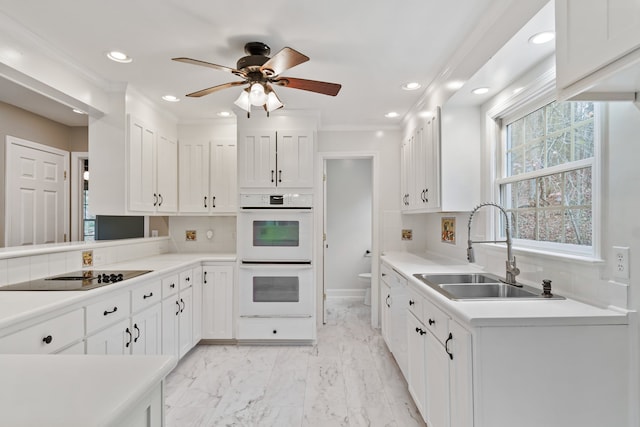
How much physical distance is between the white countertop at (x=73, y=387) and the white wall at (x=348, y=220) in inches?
182

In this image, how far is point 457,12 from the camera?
1.87 metres

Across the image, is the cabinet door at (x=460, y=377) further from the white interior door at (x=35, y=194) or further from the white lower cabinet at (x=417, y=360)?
the white interior door at (x=35, y=194)

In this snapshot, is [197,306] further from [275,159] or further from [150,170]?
[275,159]

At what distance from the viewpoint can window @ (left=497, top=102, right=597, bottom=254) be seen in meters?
1.73

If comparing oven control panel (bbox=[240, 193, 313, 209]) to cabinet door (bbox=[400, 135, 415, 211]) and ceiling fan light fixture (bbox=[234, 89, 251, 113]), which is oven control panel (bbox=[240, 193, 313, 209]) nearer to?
cabinet door (bbox=[400, 135, 415, 211])

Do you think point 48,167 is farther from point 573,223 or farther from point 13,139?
point 573,223

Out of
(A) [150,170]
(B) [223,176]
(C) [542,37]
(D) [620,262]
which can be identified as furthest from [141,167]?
(D) [620,262]

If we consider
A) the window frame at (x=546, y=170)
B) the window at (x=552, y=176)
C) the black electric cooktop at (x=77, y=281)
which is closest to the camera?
the window frame at (x=546, y=170)

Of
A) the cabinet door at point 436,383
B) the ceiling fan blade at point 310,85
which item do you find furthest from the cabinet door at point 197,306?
the cabinet door at point 436,383

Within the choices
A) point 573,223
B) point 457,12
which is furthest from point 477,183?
point 457,12

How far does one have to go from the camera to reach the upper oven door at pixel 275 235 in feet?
11.4

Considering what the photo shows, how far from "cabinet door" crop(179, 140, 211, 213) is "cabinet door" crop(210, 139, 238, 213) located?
0.07m

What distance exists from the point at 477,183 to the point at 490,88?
723 mm

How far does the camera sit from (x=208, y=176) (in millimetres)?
3863
